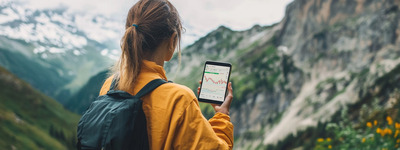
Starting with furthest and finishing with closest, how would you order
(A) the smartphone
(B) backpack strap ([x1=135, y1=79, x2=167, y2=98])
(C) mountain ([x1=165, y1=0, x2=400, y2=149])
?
(C) mountain ([x1=165, y1=0, x2=400, y2=149])
(A) the smartphone
(B) backpack strap ([x1=135, y1=79, x2=167, y2=98])

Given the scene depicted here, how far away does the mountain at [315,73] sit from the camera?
27172 millimetres

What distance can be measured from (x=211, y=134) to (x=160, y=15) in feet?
3.61

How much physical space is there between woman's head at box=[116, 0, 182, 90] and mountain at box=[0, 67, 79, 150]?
222 ft

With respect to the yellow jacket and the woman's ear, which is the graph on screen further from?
the yellow jacket

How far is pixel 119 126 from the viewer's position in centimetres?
239

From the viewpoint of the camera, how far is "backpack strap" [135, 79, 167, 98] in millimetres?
2504

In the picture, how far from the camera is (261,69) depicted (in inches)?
3371

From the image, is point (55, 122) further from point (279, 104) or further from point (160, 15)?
point (160, 15)

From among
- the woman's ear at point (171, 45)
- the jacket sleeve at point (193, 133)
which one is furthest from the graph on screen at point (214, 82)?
the jacket sleeve at point (193, 133)

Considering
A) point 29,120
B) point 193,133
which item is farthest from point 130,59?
point 29,120

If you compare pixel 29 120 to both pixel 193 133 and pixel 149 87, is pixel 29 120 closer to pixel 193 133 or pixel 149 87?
pixel 149 87

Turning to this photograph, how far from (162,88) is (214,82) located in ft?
3.56

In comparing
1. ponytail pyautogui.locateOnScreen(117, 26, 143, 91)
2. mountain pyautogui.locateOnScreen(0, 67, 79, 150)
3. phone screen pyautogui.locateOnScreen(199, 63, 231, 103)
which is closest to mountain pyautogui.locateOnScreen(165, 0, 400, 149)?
phone screen pyautogui.locateOnScreen(199, 63, 231, 103)

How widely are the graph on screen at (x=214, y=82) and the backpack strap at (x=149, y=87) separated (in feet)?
3.11
